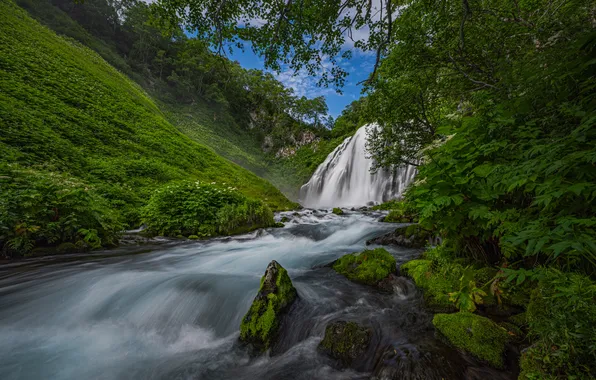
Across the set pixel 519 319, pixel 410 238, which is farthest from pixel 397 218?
pixel 519 319

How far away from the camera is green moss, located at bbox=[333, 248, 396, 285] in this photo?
4035 mm

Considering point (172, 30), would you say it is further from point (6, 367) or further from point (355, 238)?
point (355, 238)

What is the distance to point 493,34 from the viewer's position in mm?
4660

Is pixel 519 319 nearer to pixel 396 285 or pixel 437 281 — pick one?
pixel 437 281

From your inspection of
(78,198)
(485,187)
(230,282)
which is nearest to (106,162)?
(78,198)

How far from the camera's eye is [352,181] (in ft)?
68.2

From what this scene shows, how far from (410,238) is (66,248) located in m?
7.78

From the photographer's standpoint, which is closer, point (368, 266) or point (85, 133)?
point (368, 266)

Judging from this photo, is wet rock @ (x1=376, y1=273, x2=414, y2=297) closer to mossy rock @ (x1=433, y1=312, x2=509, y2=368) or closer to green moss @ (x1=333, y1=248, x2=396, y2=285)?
green moss @ (x1=333, y1=248, x2=396, y2=285)

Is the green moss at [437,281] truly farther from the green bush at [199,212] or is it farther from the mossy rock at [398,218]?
the green bush at [199,212]

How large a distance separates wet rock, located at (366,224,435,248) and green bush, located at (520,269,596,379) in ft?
12.9

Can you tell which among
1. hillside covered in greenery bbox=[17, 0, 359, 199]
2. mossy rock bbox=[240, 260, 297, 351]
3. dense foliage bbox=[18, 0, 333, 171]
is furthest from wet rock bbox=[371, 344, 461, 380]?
dense foliage bbox=[18, 0, 333, 171]

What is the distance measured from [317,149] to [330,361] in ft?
108

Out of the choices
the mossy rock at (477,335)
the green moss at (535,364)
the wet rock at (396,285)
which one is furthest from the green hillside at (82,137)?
the green moss at (535,364)
